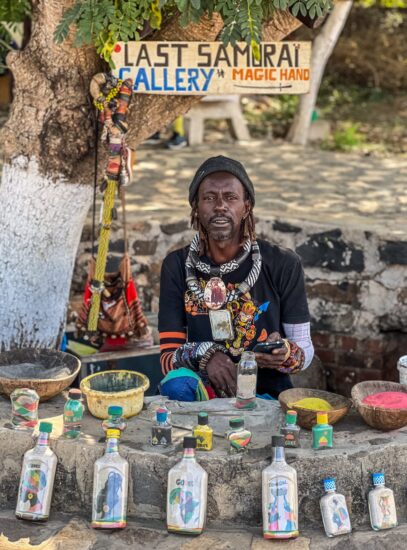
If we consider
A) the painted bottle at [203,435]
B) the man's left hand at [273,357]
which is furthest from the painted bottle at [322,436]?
the man's left hand at [273,357]

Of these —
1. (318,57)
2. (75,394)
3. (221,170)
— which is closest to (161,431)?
(75,394)

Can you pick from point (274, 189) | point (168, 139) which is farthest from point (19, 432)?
point (168, 139)

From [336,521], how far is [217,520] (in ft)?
1.55

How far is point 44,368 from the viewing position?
4828 millimetres

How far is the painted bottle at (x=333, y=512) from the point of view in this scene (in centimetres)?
391

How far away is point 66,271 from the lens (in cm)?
545

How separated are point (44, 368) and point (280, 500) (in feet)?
4.85

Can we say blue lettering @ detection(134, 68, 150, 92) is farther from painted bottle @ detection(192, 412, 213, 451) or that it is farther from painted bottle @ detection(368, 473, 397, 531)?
painted bottle @ detection(368, 473, 397, 531)

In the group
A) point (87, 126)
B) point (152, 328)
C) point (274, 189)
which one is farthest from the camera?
point (274, 189)

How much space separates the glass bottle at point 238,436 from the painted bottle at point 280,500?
0.60 ft

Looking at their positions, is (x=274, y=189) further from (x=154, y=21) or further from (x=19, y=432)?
(x=19, y=432)

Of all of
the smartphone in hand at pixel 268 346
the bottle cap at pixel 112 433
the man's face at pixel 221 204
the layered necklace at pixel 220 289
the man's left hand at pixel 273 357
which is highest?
the man's face at pixel 221 204

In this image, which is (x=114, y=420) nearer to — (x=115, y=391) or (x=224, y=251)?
(x=115, y=391)

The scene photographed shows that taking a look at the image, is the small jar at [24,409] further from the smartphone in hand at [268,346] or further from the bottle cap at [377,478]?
the bottle cap at [377,478]
